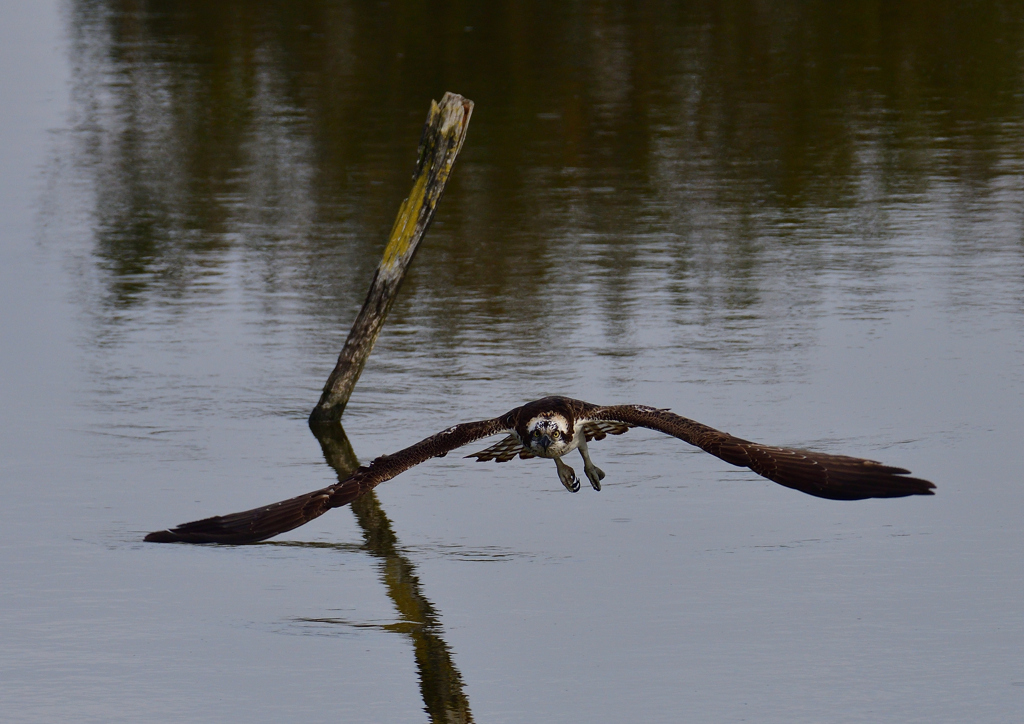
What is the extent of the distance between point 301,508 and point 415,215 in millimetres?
4171

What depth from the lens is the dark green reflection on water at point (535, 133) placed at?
61.5ft

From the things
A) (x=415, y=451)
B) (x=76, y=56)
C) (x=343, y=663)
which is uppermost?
(x=415, y=451)

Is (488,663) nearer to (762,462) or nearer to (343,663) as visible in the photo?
(343,663)

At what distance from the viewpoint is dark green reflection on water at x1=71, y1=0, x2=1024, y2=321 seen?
18750 millimetres

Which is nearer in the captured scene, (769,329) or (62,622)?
(62,622)

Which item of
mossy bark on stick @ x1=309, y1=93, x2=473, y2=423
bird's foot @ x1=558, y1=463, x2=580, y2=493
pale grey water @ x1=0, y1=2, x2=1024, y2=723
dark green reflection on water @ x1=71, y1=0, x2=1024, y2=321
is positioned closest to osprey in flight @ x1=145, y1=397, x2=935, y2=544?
bird's foot @ x1=558, y1=463, x2=580, y2=493

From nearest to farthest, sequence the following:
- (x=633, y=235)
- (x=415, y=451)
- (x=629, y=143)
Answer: (x=415, y=451), (x=633, y=235), (x=629, y=143)

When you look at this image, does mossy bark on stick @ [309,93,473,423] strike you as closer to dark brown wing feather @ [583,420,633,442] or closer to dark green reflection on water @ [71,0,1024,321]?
dark brown wing feather @ [583,420,633,442]

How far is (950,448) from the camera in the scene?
488 inches

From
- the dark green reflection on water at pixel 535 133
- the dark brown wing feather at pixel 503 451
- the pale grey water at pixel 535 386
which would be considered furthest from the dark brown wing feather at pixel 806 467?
the dark green reflection on water at pixel 535 133

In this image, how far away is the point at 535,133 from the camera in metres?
25.7

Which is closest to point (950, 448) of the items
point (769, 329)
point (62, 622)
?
point (769, 329)

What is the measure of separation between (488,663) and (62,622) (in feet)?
8.14

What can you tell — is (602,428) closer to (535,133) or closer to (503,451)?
(503,451)
